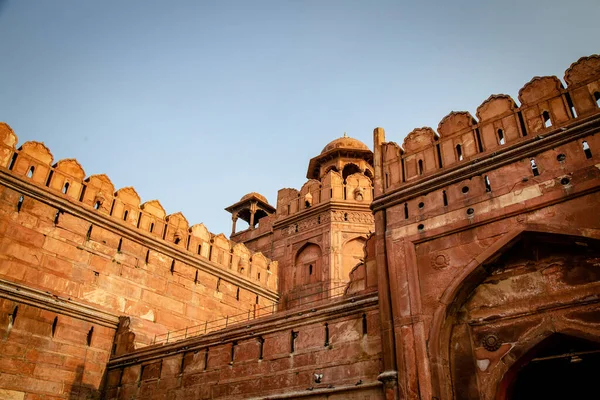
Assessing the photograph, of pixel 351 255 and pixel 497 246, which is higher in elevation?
pixel 351 255

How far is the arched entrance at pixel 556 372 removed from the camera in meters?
7.35

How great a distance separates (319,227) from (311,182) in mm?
2304

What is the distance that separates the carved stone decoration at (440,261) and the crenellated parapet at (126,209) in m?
9.22

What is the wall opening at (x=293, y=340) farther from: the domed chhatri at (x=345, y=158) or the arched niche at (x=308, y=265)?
the domed chhatri at (x=345, y=158)

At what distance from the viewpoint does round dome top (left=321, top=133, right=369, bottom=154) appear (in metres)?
21.8

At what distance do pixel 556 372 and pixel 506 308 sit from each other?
87.4 inches

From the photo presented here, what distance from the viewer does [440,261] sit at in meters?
8.61

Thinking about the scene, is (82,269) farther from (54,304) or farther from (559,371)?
(559,371)

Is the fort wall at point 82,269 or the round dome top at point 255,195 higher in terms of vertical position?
the round dome top at point 255,195

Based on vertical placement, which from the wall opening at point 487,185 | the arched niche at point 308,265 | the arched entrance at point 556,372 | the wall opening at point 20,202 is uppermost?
the arched niche at point 308,265

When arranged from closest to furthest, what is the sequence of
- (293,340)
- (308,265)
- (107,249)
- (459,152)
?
(459,152) → (293,340) → (107,249) → (308,265)

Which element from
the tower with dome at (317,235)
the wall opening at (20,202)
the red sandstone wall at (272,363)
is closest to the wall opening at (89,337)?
the red sandstone wall at (272,363)

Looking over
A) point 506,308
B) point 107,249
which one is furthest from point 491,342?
point 107,249

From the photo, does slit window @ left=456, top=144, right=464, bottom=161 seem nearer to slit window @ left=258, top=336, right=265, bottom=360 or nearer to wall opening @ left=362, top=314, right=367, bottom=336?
wall opening @ left=362, top=314, right=367, bottom=336
